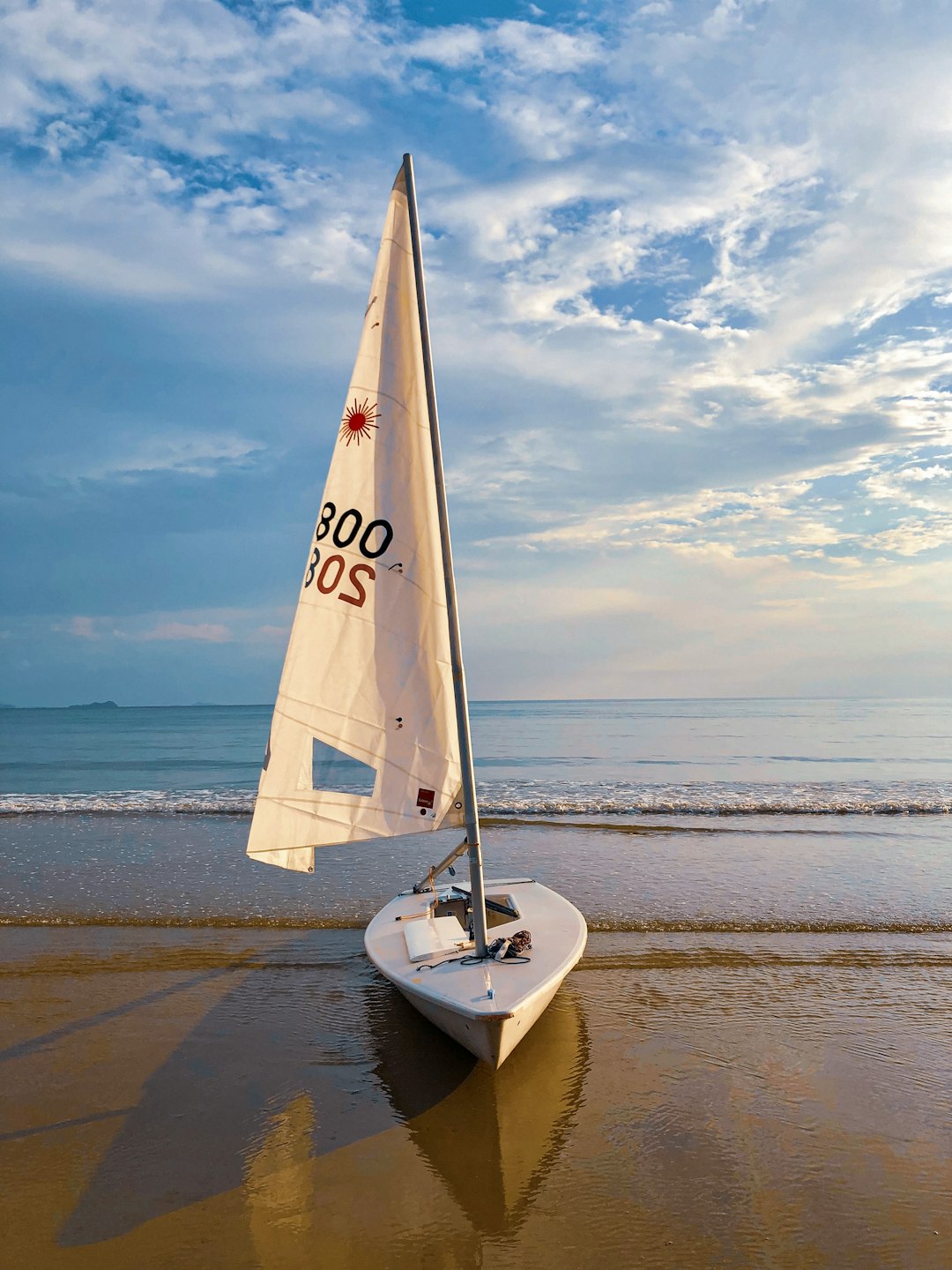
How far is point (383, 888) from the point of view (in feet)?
45.7

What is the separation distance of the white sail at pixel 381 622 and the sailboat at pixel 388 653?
1 cm

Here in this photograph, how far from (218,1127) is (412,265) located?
7.99 meters

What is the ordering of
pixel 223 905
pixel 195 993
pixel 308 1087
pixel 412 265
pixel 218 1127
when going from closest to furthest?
pixel 218 1127
pixel 308 1087
pixel 412 265
pixel 195 993
pixel 223 905

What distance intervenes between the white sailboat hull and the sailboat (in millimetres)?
48

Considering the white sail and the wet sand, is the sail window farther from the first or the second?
the wet sand

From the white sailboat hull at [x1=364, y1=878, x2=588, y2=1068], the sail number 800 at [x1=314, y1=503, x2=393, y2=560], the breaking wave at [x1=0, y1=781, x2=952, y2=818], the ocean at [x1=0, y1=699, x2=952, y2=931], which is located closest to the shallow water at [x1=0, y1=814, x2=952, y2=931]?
the ocean at [x1=0, y1=699, x2=952, y2=931]

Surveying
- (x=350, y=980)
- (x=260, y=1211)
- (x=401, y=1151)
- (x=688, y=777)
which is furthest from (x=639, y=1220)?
(x=688, y=777)

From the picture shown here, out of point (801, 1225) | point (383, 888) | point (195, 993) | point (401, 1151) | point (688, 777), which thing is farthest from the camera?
point (688, 777)

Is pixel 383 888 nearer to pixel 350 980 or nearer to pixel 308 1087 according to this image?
pixel 350 980

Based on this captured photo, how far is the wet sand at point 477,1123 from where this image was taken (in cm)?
492

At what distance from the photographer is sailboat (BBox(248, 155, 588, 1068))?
743 cm

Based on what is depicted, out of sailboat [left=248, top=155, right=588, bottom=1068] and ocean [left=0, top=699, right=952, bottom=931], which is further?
ocean [left=0, top=699, right=952, bottom=931]

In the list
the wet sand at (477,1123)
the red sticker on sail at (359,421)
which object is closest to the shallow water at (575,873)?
the wet sand at (477,1123)

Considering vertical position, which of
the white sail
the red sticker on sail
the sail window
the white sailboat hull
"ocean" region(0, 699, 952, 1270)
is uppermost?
the red sticker on sail
